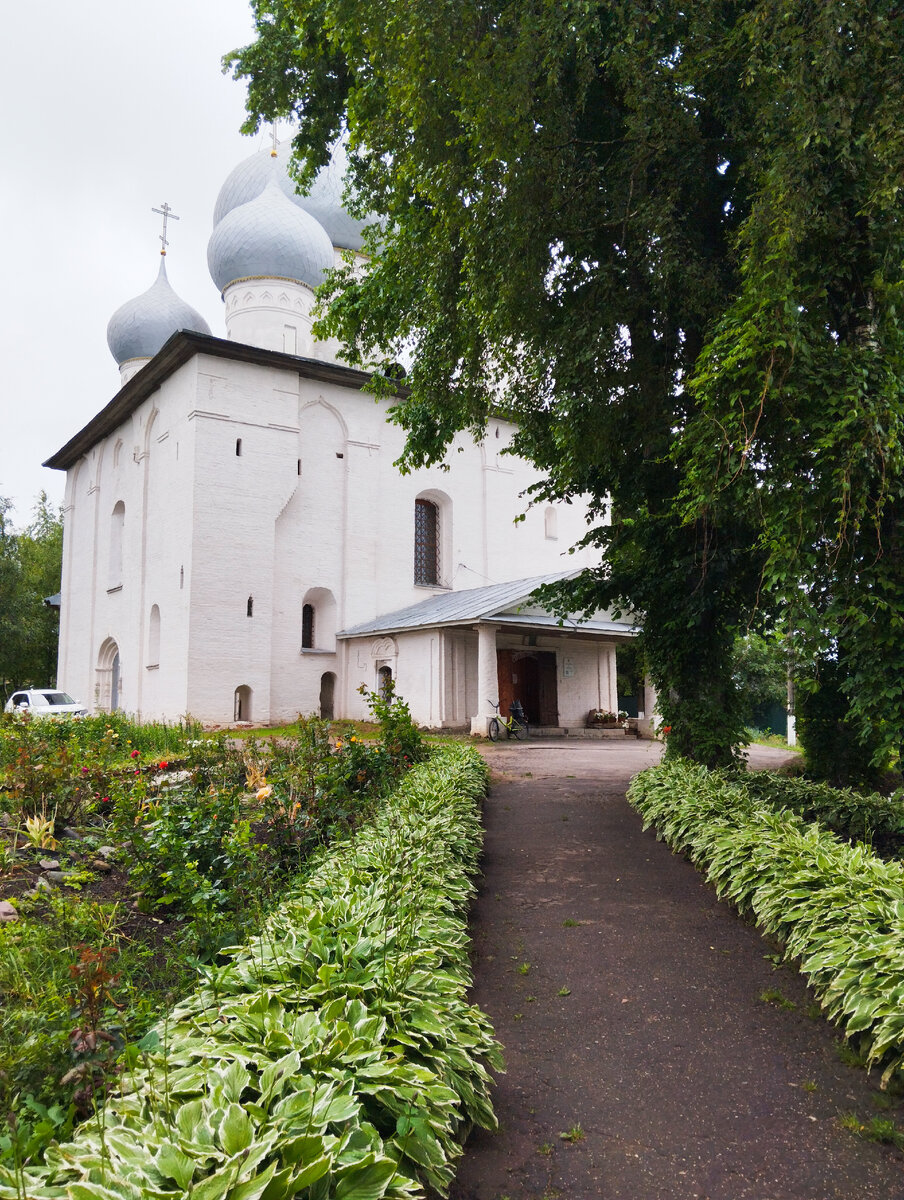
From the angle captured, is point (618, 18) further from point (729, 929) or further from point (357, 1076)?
point (357, 1076)

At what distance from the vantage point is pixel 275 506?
23.6m

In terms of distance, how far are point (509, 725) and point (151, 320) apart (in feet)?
73.8

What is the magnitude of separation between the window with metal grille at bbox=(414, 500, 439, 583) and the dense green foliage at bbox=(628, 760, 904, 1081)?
67.6ft

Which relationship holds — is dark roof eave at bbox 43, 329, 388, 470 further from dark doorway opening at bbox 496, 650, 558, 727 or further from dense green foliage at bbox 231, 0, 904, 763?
dense green foliage at bbox 231, 0, 904, 763

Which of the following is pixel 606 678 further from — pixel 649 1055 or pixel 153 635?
pixel 649 1055

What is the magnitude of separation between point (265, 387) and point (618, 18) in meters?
18.3

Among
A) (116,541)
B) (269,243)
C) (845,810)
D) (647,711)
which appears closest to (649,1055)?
Answer: (845,810)

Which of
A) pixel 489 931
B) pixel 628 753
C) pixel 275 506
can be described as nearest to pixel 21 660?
pixel 275 506

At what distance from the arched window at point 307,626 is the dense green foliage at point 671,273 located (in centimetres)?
1543

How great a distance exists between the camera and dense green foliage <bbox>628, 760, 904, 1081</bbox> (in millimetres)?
3801

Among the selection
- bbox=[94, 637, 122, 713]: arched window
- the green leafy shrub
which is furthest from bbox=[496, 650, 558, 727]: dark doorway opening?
bbox=[94, 637, 122, 713]: arched window

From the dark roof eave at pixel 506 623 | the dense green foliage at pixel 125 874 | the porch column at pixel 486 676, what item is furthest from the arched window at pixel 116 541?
the dense green foliage at pixel 125 874

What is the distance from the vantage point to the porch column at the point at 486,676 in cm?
1958

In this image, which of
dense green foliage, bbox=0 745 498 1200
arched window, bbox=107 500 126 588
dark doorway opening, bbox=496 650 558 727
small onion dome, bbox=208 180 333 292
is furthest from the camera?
arched window, bbox=107 500 126 588
